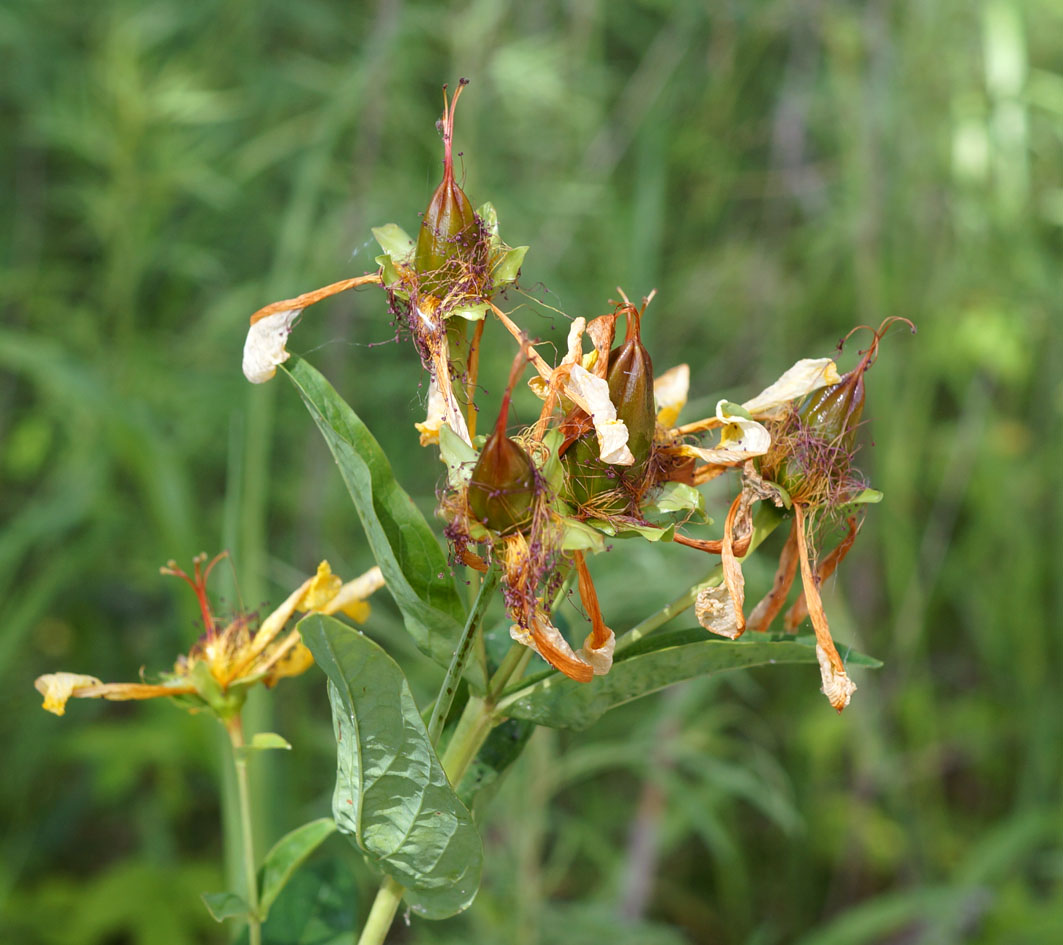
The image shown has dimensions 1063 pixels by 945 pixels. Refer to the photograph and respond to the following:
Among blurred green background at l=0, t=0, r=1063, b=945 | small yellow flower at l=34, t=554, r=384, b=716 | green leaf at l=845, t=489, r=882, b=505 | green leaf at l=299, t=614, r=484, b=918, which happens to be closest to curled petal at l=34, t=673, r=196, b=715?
small yellow flower at l=34, t=554, r=384, b=716

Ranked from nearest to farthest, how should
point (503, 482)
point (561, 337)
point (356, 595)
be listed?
point (503, 482), point (356, 595), point (561, 337)

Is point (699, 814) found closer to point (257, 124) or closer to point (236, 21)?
point (257, 124)

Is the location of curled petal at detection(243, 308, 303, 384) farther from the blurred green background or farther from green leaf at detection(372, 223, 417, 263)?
the blurred green background

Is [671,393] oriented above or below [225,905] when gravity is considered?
above

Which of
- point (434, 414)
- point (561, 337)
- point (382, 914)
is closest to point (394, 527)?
point (434, 414)

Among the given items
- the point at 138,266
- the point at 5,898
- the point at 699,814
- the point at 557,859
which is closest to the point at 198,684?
the point at 699,814

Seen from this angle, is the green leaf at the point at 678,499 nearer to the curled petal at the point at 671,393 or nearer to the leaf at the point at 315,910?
the curled petal at the point at 671,393

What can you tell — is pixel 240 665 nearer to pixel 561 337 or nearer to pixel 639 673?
pixel 639 673
